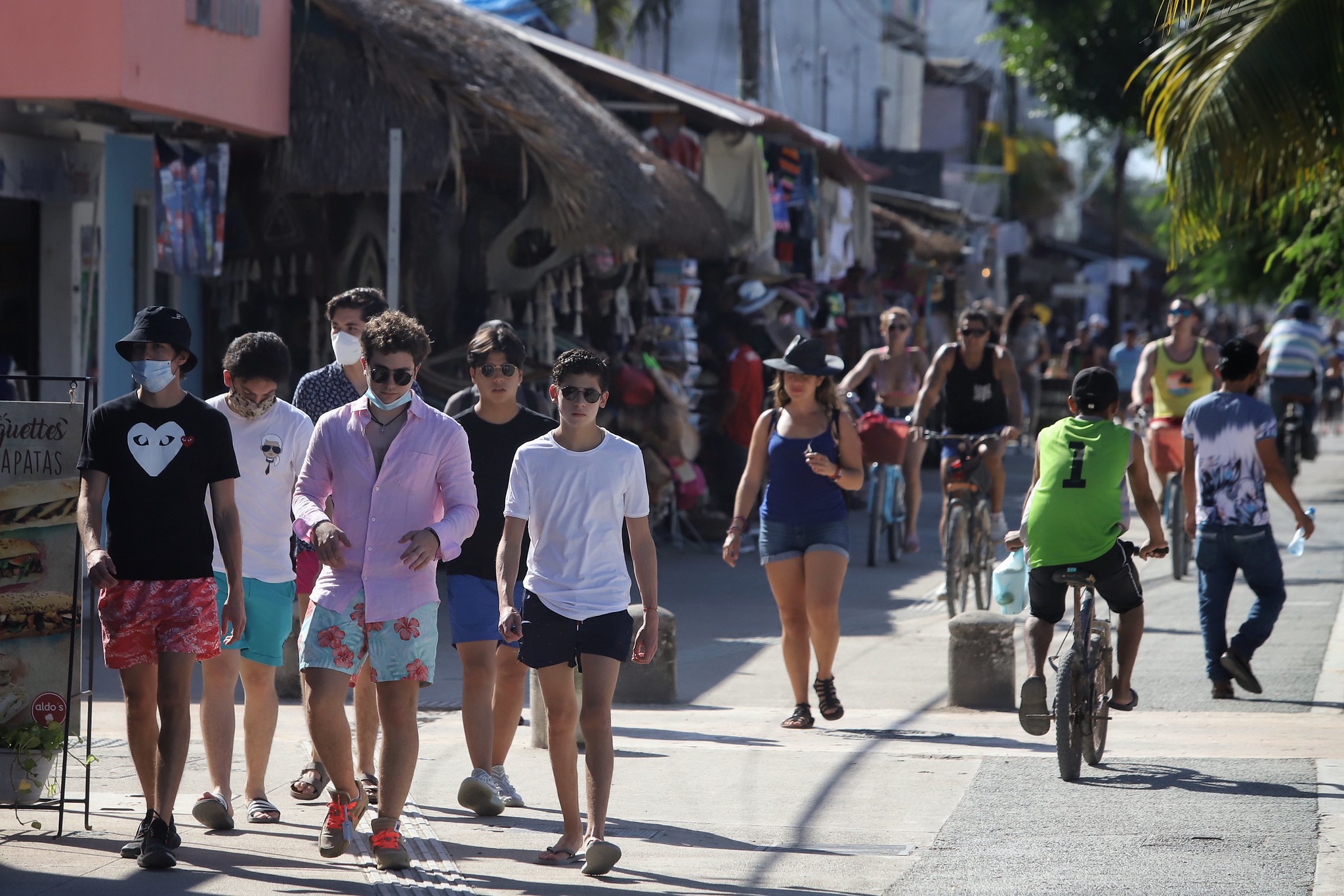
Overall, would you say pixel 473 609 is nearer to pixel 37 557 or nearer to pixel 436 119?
pixel 37 557

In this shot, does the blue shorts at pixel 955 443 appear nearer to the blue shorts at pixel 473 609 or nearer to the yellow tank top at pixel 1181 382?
the yellow tank top at pixel 1181 382

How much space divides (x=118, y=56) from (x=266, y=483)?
4800 millimetres

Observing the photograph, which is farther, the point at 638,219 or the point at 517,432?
the point at 638,219

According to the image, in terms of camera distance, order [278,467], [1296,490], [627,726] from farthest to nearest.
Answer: [1296,490], [627,726], [278,467]

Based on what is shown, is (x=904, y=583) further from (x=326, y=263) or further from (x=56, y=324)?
(x=56, y=324)

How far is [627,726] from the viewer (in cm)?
815

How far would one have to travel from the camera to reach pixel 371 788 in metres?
Result: 6.42

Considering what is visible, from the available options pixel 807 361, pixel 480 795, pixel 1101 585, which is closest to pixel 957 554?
pixel 807 361

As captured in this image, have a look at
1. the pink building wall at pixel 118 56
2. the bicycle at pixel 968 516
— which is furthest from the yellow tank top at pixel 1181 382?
the pink building wall at pixel 118 56

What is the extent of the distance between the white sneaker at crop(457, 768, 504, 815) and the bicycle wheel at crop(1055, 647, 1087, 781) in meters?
2.21

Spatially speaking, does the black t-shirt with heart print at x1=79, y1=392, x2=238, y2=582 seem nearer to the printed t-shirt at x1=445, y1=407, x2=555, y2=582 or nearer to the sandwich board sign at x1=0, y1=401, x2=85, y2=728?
the sandwich board sign at x1=0, y1=401, x2=85, y2=728

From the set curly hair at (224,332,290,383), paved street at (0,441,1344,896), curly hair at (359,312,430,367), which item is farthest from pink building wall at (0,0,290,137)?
curly hair at (359,312,430,367)

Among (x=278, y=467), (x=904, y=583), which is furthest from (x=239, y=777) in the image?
(x=904, y=583)

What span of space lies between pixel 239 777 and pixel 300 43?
6.64m
